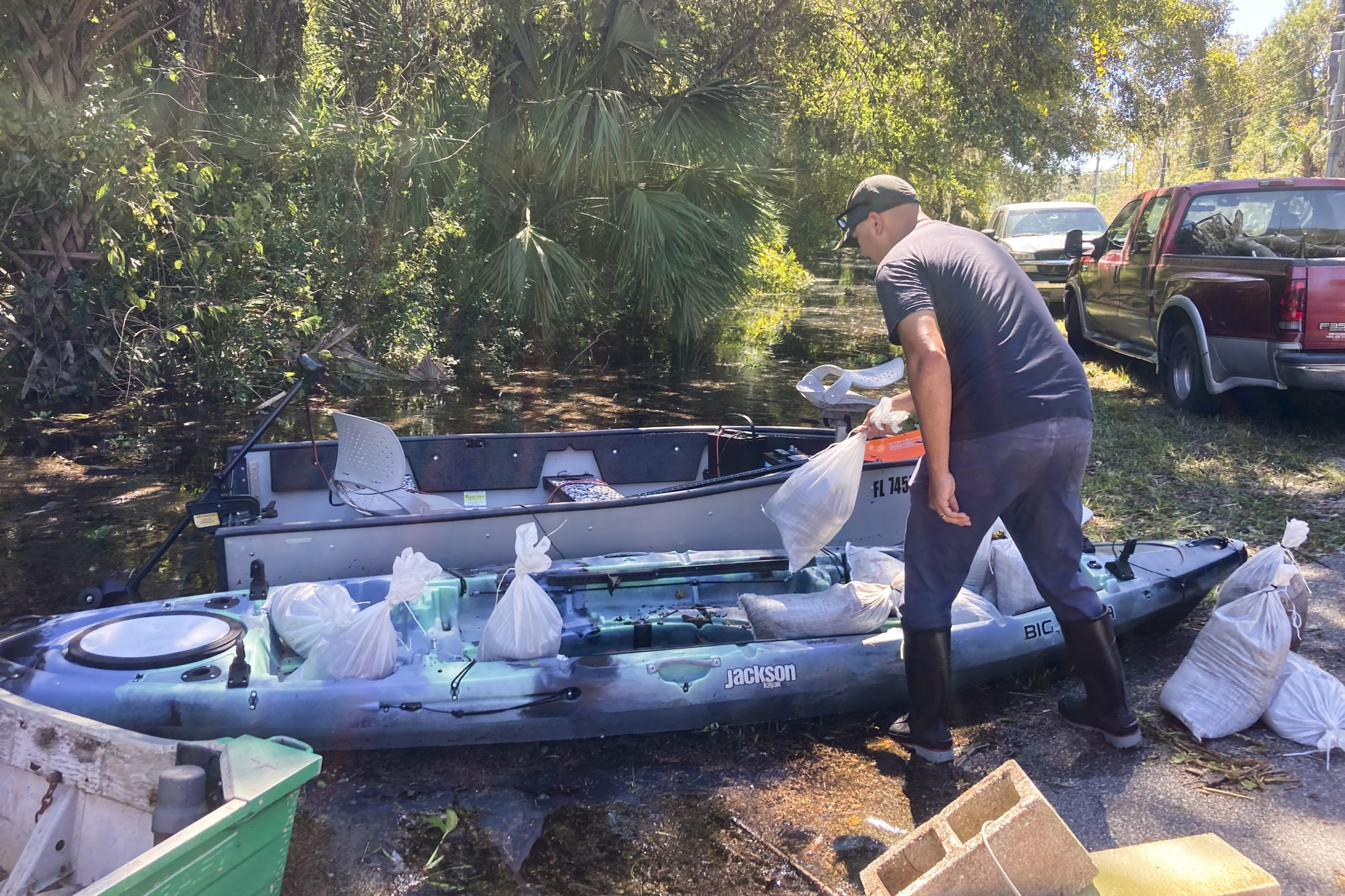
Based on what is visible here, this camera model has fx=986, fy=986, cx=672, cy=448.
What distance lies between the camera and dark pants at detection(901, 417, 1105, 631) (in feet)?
10.3

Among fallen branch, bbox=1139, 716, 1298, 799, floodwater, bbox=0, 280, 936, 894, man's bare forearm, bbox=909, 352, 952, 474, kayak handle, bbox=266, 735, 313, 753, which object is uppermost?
man's bare forearm, bbox=909, 352, 952, 474

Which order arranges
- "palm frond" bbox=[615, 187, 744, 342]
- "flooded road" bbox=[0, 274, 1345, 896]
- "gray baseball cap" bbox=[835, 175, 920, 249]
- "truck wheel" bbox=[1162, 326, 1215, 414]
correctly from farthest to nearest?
"palm frond" bbox=[615, 187, 744, 342] → "truck wheel" bbox=[1162, 326, 1215, 414] → "gray baseball cap" bbox=[835, 175, 920, 249] → "flooded road" bbox=[0, 274, 1345, 896]

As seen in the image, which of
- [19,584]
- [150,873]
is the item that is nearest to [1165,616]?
[150,873]

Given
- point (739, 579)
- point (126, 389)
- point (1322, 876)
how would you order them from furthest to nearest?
1. point (126, 389)
2. point (739, 579)
3. point (1322, 876)

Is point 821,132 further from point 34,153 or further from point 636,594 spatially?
point 636,594

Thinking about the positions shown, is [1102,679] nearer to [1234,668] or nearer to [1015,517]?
[1234,668]

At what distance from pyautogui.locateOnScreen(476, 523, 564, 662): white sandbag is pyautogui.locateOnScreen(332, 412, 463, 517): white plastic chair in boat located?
173 centimetres

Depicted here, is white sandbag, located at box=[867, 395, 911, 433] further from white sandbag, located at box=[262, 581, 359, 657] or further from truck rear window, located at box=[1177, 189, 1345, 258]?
truck rear window, located at box=[1177, 189, 1345, 258]

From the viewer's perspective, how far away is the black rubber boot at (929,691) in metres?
3.39

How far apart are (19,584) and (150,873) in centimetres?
460

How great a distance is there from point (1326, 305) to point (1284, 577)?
3.81m

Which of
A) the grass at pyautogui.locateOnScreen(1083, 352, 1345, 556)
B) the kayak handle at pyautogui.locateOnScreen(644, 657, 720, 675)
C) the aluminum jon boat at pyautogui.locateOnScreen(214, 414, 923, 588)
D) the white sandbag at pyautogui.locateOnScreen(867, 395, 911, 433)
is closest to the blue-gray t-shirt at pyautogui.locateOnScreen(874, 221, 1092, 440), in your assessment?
the white sandbag at pyautogui.locateOnScreen(867, 395, 911, 433)

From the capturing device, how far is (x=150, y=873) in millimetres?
2027

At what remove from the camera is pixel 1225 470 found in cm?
661
